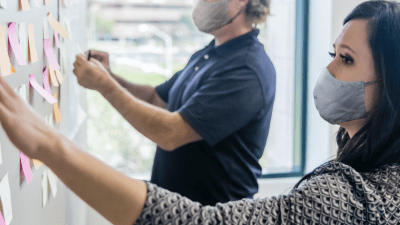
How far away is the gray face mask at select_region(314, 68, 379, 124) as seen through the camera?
74 centimetres

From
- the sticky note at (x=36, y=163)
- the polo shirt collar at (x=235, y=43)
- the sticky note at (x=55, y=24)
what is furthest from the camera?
the polo shirt collar at (x=235, y=43)

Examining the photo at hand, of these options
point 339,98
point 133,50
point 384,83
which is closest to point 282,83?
point 133,50

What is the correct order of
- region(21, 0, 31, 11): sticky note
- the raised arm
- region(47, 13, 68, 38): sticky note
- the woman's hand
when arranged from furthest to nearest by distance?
the raised arm
region(47, 13, 68, 38): sticky note
region(21, 0, 31, 11): sticky note
the woman's hand

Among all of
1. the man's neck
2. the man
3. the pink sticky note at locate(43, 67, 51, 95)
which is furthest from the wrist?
the man's neck

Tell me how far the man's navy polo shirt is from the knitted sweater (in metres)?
0.43

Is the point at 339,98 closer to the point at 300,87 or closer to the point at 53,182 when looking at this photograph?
the point at 53,182

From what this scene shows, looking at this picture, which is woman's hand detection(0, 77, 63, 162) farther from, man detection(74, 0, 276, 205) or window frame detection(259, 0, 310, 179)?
window frame detection(259, 0, 310, 179)

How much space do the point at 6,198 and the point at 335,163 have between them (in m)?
0.60

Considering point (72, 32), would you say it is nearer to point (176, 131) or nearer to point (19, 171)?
point (176, 131)

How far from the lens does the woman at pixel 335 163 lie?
469mm

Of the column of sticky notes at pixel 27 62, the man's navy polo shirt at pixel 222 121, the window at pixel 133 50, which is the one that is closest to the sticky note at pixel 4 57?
the column of sticky notes at pixel 27 62

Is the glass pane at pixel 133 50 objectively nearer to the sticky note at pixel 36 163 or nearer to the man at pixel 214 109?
the man at pixel 214 109

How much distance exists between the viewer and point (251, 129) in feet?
3.64

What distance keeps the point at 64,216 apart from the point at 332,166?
0.94 m
